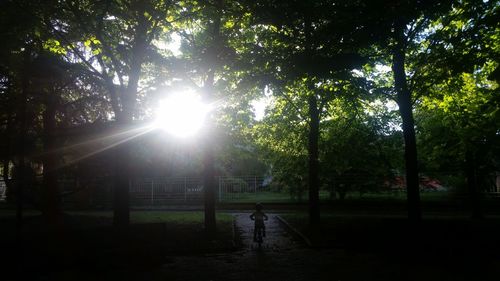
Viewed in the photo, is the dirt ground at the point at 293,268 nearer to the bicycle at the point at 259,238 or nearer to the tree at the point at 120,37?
the bicycle at the point at 259,238

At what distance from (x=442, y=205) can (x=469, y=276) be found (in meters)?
16.5

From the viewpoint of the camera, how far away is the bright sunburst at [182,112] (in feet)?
50.0

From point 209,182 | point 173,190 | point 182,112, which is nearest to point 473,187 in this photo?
point 209,182

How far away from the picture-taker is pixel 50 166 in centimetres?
1856

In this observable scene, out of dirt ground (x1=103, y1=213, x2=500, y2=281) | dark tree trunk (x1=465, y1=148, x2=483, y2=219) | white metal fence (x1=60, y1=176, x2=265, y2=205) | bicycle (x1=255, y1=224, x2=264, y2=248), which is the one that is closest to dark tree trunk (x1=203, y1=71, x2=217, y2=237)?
bicycle (x1=255, y1=224, x2=264, y2=248)

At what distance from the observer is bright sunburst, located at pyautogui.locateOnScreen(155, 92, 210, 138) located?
15227mm

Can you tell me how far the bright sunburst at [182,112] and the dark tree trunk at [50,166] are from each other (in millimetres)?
4891

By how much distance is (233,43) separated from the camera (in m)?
14.6

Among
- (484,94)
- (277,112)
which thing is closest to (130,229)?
(277,112)

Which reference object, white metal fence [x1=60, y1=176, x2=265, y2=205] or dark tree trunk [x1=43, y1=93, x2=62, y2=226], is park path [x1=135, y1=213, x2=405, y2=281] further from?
white metal fence [x1=60, y1=176, x2=265, y2=205]

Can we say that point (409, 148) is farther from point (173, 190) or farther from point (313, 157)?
point (173, 190)

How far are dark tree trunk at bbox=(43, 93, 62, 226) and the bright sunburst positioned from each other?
489 centimetres

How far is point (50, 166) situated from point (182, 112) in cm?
730

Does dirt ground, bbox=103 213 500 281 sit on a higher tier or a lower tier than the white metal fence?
lower
